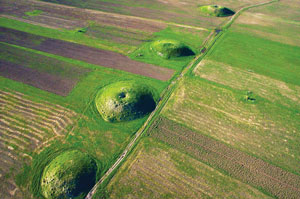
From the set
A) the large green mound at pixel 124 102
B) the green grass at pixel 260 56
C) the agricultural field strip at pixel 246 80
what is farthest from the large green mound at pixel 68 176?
the green grass at pixel 260 56

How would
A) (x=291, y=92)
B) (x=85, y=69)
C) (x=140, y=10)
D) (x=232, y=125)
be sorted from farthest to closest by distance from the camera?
(x=140, y=10) < (x=85, y=69) < (x=291, y=92) < (x=232, y=125)

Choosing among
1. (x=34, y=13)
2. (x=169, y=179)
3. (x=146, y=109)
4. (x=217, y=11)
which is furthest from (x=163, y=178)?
(x=34, y=13)

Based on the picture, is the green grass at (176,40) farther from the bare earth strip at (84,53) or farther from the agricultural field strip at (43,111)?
the agricultural field strip at (43,111)

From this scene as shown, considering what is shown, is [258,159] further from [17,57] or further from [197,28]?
[17,57]

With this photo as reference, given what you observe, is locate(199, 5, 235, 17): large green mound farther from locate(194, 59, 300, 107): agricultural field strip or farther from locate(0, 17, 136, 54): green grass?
locate(0, 17, 136, 54): green grass

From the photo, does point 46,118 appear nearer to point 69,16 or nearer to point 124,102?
point 124,102

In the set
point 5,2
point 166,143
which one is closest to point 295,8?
point 166,143
